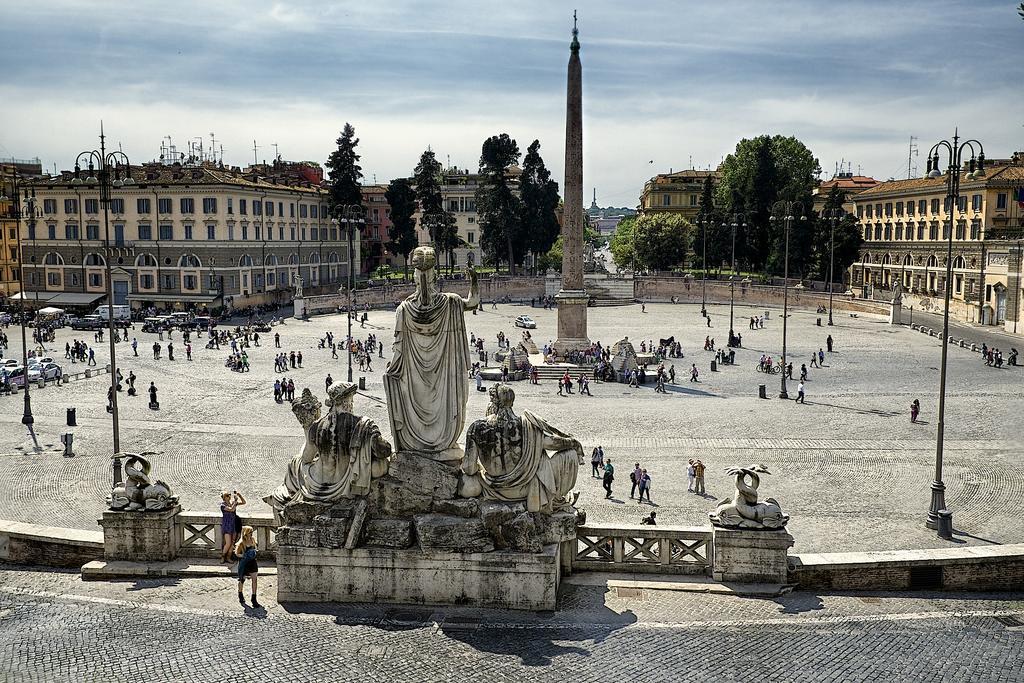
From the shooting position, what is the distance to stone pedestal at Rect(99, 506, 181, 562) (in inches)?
417

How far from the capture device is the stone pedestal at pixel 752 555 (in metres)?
10.0

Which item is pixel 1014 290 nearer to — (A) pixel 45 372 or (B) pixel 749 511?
(A) pixel 45 372

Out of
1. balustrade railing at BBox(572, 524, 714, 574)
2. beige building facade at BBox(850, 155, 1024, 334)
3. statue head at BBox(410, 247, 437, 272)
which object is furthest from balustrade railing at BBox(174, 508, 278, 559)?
beige building facade at BBox(850, 155, 1024, 334)

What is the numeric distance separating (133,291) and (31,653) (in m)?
63.9

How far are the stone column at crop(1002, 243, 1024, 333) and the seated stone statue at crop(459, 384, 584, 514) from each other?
5369 centimetres

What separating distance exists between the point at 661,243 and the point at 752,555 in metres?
84.4

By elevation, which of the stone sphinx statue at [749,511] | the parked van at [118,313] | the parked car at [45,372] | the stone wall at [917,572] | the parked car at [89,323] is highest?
the stone sphinx statue at [749,511]

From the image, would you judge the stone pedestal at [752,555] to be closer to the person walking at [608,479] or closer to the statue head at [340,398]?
the statue head at [340,398]

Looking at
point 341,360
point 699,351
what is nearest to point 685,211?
point 699,351

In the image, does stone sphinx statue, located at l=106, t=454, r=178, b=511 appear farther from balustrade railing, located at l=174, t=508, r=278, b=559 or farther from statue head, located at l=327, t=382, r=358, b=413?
statue head, located at l=327, t=382, r=358, b=413

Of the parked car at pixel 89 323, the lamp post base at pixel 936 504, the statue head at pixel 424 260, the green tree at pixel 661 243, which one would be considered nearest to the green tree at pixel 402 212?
the green tree at pixel 661 243

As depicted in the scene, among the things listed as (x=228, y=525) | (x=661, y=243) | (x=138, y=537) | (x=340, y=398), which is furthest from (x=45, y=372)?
(x=661, y=243)

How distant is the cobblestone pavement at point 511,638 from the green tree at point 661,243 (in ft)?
276

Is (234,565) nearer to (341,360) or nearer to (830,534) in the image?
(830,534)
